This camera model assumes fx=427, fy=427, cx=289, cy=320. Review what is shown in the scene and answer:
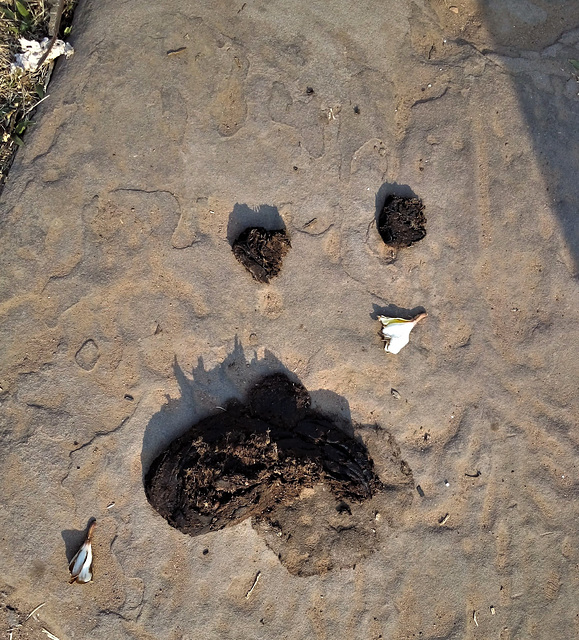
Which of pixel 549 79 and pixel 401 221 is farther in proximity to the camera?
pixel 549 79

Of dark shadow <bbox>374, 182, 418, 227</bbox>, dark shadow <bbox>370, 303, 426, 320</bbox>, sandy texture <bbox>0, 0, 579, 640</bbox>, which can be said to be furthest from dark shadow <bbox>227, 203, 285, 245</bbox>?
dark shadow <bbox>370, 303, 426, 320</bbox>

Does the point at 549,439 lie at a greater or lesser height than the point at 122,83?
lesser

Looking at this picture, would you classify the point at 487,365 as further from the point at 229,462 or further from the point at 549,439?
the point at 229,462

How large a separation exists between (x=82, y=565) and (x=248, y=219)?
3009mm

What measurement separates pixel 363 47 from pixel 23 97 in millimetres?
2810

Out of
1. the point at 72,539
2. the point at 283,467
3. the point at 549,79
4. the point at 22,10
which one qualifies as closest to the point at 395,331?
the point at 283,467

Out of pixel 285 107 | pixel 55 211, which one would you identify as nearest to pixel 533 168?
pixel 285 107

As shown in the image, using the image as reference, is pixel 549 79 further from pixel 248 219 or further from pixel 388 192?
pixel 248 219

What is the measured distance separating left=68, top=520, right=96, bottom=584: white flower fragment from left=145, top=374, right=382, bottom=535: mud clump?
62cm

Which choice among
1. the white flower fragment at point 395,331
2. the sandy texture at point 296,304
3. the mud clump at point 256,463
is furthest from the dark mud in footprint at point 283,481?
the white flower fragment at point 395,331

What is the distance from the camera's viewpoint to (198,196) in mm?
3469

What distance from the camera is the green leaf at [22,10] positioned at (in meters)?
3.36

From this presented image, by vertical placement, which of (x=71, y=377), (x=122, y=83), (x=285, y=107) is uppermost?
(x=122, y=83)

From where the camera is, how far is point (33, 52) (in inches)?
134
